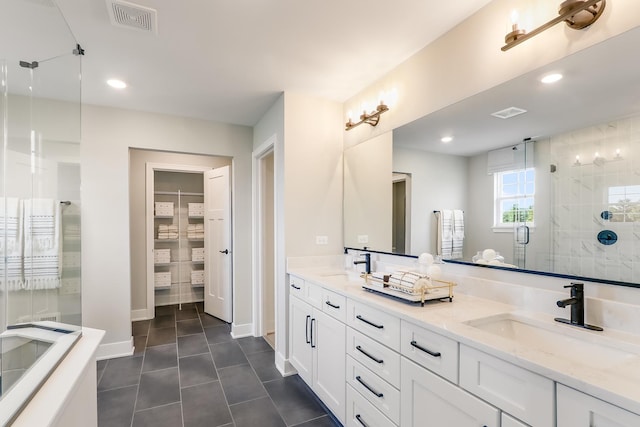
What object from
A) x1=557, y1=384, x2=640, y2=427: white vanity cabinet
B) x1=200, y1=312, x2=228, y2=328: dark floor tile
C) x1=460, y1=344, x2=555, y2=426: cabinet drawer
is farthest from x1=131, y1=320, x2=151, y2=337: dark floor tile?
x1=557, y1=384, x2=640, y2=427: white vanity cabinet

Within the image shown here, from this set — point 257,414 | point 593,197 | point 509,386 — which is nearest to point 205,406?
point 257,414

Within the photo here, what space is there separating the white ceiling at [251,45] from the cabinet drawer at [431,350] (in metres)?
1.74

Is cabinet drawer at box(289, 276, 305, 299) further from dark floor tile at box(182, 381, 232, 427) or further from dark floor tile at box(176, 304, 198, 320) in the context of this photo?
dark floor tile at box(176, 304, 198, 320)

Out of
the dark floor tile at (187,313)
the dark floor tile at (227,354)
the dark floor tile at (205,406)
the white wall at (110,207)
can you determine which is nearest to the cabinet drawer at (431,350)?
the dark floor tile at (205,406)

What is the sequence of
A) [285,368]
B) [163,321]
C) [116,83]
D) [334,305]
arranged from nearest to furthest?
[334,305], [116,83], [285,368], [163,321]

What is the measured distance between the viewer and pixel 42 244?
140 cm

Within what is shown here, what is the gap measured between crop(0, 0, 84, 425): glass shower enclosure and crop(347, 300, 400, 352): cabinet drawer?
1395mm

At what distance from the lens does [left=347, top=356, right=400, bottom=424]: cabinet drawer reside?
4.91ft

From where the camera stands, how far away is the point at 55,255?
1532 mm

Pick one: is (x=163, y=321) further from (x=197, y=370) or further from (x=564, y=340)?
(x=564, y=340)

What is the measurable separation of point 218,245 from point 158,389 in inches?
80.8

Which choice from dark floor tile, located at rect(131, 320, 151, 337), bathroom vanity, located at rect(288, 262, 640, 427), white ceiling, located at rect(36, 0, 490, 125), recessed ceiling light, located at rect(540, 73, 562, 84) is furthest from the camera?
dark floor tile, located at rect(131, 320, 151, 337)

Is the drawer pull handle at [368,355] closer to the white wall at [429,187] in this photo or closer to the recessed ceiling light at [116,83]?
the white wall at [429,187]

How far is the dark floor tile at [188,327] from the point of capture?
3813mm
